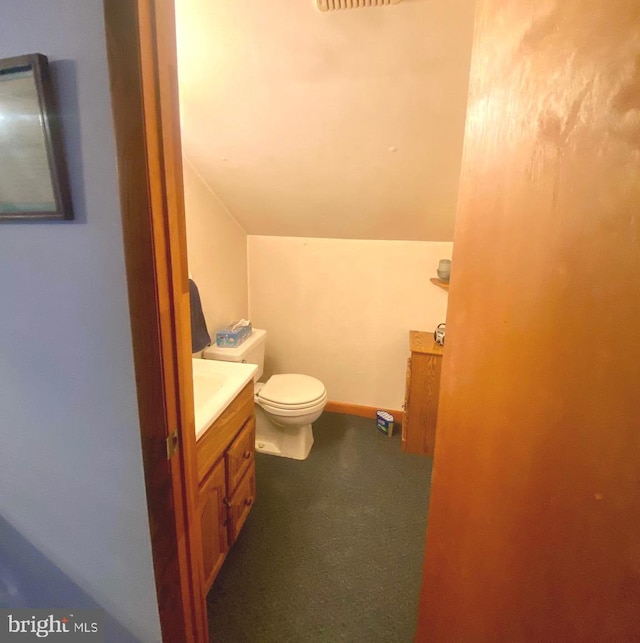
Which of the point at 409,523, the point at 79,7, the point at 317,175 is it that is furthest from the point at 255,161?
the point at 409,523

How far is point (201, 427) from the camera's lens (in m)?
1.27

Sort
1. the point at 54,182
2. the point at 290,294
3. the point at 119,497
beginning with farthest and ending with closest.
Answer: the point at 290,294 → the point at 119,497 → the point at 54,182

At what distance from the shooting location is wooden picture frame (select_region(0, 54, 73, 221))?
69cm

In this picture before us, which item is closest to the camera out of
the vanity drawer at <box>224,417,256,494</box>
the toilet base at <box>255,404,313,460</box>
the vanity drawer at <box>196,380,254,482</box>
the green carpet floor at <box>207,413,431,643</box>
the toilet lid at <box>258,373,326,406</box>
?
the vanity drawer at <box>196,380,254,482</box>

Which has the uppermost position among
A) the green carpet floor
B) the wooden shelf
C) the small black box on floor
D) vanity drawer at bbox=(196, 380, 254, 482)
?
the wooden shelf

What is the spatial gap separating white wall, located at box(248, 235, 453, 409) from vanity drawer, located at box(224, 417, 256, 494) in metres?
1.23

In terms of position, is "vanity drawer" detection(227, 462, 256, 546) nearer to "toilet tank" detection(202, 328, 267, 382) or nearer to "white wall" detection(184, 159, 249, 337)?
"toilet tank" detection(202, 328, 267, 382)

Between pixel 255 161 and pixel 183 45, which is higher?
pixel 183 45

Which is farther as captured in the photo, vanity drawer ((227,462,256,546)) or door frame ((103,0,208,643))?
vanity drawer ((227,462,256,546))

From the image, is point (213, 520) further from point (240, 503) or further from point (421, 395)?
point (421, 395)

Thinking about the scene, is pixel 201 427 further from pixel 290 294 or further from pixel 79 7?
pixel 290 294

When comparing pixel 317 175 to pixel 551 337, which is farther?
pixel 317 175

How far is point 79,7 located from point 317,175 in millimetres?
1478
